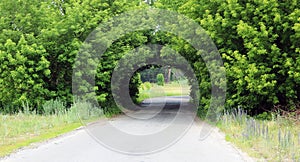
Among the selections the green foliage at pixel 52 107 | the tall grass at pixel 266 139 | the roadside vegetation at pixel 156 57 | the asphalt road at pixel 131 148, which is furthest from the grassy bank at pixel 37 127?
the tall grass at pixel 266 139

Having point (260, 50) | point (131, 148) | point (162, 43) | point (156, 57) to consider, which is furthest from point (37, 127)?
point (162, 43)

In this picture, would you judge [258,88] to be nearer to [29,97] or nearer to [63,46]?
[63,46]

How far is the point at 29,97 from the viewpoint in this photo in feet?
64.7

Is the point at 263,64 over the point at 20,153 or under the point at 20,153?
over

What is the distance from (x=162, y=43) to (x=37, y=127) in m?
13.2

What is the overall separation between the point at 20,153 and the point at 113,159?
2783 millimetres

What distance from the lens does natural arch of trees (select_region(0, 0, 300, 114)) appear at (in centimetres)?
1452

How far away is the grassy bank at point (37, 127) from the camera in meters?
11.0

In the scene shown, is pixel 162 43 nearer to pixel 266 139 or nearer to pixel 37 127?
pixel 37 127

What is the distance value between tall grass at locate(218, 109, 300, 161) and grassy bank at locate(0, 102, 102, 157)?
653 centimetres

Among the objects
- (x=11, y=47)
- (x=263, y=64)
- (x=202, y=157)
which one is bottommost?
(x=202, y=157)

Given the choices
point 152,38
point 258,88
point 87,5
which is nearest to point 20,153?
point 258,88

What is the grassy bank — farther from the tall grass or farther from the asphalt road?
the tall grass

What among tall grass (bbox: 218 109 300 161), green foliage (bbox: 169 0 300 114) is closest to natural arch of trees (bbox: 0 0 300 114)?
green foliage (bbox: 169 0 300 114)
